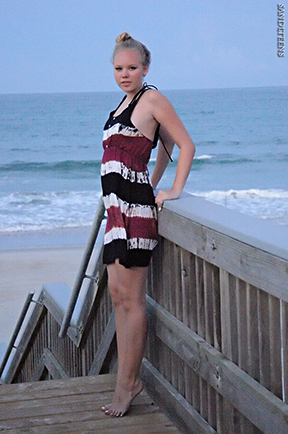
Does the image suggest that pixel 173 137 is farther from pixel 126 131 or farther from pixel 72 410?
pixel 72 410

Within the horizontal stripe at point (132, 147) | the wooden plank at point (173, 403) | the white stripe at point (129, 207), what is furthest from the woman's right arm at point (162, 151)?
the wooden plank at point (173, 403)

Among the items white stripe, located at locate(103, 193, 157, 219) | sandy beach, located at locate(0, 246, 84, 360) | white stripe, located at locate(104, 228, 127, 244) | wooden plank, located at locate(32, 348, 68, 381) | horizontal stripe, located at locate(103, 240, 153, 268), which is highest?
white stripe, located at locate(103, 193, 157, 219)

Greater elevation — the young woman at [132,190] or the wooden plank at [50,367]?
the young woman at [132,190]

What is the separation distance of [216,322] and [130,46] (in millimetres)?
1116

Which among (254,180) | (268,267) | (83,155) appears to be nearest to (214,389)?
(268,267)

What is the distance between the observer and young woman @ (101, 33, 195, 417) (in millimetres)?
2475

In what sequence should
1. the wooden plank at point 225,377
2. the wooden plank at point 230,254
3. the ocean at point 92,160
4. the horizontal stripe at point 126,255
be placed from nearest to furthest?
the wooden plank at point 230,254 < the wooden plank at point 225,377 < the horizontal stripe at point 126,255 < the ocean at point 92,160

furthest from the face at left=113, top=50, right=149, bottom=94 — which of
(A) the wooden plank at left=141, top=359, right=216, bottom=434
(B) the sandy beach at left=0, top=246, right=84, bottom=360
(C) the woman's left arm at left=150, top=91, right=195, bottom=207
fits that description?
(B) the sandy beach at left=0, top=246, right=84, bottom=360

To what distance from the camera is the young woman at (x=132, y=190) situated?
247cm

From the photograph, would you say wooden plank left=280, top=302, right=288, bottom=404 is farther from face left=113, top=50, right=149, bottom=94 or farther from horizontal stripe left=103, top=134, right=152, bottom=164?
face left=113, top=50, right=149, bottom=94

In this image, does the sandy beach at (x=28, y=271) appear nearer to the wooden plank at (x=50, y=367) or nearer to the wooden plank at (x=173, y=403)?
the wooden plank at (x=50, y=367)

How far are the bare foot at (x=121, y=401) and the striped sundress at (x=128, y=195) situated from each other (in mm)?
514

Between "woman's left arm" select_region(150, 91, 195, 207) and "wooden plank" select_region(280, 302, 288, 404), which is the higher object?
"woman's left arm" select_region(150, 91, 195, 207)

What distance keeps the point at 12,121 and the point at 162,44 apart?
1132cm
